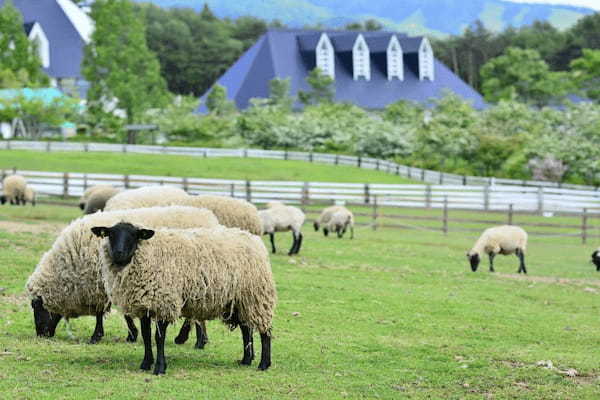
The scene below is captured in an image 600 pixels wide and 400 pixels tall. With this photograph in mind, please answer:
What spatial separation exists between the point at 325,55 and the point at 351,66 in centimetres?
276

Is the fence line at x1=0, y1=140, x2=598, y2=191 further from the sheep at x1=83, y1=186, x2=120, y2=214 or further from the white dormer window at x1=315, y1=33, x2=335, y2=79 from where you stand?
the sheep at x1=83, y1=186, x2=120, y2=214

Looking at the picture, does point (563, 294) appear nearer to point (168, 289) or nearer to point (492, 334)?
point (492, 334)

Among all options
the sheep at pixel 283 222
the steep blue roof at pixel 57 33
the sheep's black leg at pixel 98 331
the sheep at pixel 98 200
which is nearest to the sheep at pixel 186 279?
the sheep's black leg at pixel 98 331

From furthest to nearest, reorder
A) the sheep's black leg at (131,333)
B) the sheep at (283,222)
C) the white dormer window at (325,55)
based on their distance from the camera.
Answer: the white dormer window at (325,55), the sheep at (283,222), the sheep's black leg at (131,333)

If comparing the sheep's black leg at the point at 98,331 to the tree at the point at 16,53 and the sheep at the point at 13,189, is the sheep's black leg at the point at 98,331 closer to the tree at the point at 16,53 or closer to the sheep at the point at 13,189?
the sheep at the point at 13,189

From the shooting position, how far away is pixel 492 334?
13391mm

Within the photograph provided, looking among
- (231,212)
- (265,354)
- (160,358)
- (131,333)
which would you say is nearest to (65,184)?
(231,212)

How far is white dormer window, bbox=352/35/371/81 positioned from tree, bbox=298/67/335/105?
438cm

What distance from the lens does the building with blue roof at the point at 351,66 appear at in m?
74.2

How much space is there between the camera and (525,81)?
82.1 meters

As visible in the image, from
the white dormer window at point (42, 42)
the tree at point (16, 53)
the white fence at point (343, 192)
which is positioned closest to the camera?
the white fence at point (343, 192)

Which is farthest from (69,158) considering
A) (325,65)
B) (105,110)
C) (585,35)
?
(585,35)

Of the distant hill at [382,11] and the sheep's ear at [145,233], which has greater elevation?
the distant hill at [382,11]

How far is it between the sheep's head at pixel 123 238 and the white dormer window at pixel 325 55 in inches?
2583
